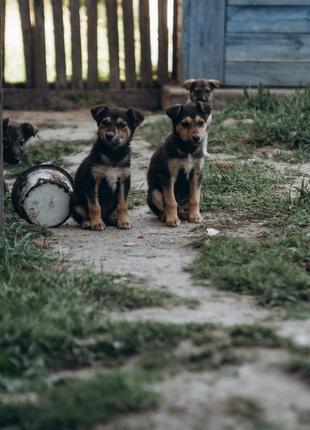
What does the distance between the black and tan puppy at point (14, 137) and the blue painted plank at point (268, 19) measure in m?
4.54

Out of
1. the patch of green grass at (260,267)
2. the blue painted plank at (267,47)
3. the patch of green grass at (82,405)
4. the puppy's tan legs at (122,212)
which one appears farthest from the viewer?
the blue painted plank at (267,47)

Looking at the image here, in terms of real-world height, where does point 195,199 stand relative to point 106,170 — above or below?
below

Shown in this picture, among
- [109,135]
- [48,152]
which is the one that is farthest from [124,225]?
[48,152]

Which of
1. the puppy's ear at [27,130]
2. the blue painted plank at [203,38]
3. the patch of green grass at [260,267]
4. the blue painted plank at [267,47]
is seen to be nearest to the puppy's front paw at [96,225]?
the patch of green grass at [260,267]

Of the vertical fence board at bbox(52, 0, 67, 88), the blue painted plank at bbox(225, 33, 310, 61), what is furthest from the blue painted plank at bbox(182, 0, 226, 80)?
the vertical fence board at bbox(52, 0, 67, 88)

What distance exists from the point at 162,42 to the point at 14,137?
4917mm

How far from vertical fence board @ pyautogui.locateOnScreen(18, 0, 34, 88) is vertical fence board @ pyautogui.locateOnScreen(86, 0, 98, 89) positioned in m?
0.79

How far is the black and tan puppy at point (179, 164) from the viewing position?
24.9ft

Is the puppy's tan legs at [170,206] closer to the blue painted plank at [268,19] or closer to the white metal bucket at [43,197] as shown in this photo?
the white metal bucket at [43,197]

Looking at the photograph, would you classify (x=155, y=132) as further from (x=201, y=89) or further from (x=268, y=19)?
(x=268, y=19)

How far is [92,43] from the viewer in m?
12.9

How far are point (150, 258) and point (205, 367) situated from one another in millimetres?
2188

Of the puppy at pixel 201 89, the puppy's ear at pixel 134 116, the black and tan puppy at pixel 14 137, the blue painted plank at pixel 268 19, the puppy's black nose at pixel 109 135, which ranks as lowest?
the black and tan puppy at pixel 14 137

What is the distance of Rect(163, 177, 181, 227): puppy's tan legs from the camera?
7.63m
